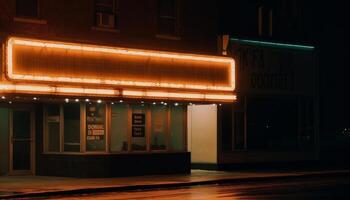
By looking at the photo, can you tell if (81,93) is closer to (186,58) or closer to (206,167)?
(186,58)

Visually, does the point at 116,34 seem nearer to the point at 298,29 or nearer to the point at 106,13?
the point at 106,13

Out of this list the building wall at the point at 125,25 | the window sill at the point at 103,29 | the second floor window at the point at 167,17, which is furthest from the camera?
the second floor window at the point at 167,17

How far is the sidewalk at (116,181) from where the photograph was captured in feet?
74.8

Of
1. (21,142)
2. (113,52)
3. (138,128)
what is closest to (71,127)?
(21,142)

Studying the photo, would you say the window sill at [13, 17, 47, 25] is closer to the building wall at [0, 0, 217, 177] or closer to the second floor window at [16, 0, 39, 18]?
the building wall at [0, 0, 217, 177]

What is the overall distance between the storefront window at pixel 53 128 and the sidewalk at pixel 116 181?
49.3 inches

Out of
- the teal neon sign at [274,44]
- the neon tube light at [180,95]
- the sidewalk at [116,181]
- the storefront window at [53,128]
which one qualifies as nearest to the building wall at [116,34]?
the storefront window at [53,128]

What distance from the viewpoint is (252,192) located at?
874 inches

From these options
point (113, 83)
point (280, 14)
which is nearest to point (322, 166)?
point (280, 14)

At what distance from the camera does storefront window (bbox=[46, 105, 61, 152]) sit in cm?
2842

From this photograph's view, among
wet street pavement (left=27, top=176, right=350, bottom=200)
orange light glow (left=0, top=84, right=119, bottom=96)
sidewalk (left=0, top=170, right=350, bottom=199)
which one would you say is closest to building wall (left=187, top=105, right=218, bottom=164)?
sidewalk (left=0, top=170, right=350, bottom=199)

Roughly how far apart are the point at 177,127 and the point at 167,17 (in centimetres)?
422

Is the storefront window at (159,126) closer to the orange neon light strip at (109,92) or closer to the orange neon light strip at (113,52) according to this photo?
the orange neon light strip at (109,92)

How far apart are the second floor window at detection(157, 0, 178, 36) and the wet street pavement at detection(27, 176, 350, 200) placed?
6.91m
